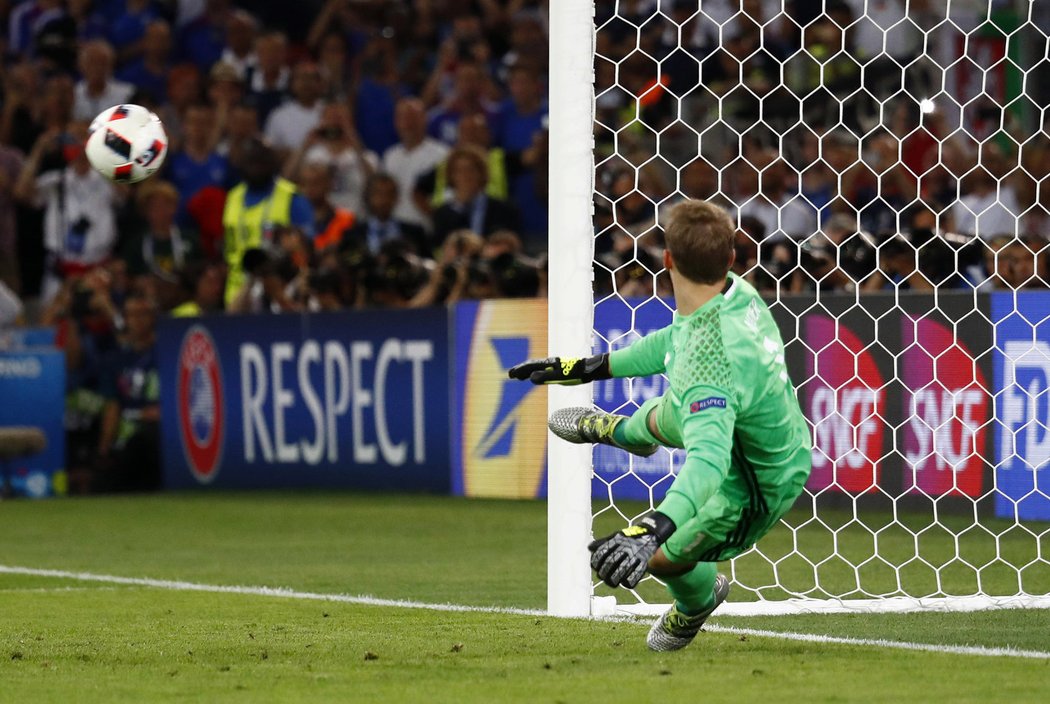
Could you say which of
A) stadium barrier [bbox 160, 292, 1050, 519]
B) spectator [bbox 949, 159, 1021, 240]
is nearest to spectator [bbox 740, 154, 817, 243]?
spectator [bbox 949, 159, 1021, 240]

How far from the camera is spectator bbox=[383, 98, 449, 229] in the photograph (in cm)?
1487

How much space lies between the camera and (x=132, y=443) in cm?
1447

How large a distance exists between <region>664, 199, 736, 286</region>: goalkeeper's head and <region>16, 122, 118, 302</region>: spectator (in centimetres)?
1132

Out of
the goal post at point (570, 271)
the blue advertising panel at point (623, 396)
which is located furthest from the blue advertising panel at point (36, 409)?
the goal post at point (570, 271)

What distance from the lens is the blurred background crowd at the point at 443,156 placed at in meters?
11.2

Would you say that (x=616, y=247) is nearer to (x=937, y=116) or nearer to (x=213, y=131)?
(x=937, y=116)

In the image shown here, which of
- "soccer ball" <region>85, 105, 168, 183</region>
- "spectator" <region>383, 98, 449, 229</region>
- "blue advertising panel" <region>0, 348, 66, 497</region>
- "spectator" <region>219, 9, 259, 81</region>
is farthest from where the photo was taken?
"spectator" <region>219, 9, 259, 81</region>

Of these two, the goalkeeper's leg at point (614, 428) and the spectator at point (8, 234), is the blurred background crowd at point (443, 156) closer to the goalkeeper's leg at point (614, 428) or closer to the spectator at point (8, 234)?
the spectator at point (8, 234)

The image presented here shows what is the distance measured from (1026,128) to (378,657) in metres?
8.84

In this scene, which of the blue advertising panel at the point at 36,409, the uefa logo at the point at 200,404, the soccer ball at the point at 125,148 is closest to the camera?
the soccer ball at the point at 125,148

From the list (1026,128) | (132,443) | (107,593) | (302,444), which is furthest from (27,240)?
(107,593)

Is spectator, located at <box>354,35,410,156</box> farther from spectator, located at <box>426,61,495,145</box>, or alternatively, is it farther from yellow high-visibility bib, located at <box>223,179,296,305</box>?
yellow high-visibility bib, located at <box>223,179,296,305</box>

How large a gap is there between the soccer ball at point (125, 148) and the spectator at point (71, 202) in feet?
25.9

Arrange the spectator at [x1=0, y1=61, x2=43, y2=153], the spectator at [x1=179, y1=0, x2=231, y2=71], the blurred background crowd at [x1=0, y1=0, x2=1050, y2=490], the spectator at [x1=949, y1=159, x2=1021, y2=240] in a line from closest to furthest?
1. the blurred background crowd at [x1=0, y1=0, x2=1050, y2=490]
2. the spectator at [x1=949, y1=159, x2=1021, y2=240]
3. the spectator at [x1=0, y1=61, x2=43, y2=153]
4. the spectator at [x1=179, y1=0, x2=231, y2=71]
